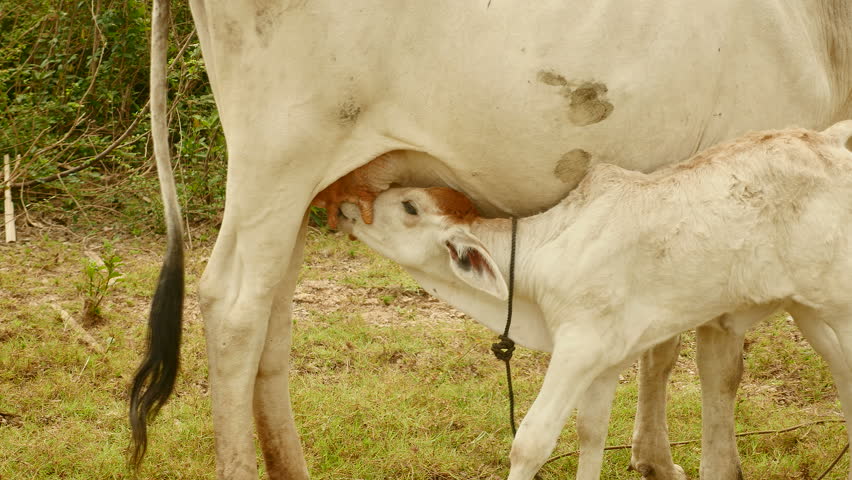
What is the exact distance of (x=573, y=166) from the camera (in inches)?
133

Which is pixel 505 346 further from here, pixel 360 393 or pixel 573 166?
pixel 360 393

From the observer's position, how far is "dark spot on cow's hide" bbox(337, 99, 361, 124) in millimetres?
3242

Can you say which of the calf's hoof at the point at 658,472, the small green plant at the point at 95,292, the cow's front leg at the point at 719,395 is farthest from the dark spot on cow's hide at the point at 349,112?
the small green plant at the point at 95,292

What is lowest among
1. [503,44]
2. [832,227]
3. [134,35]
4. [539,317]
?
[539,317]

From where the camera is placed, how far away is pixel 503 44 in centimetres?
320

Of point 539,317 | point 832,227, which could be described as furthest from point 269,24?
point 832,227

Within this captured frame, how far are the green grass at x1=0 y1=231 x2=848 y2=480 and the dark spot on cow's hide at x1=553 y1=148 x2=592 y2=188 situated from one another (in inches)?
54.8

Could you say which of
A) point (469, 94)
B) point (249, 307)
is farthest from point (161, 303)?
point (469, 94)

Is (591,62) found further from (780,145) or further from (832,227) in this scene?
(832,227)

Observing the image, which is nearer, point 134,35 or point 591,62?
point 591,62

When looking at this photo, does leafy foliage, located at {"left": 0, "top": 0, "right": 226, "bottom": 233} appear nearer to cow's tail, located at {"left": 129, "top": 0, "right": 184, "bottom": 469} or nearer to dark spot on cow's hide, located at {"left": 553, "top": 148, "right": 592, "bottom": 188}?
cow's tail, located at {"left": 129, "top": 0, "right": 184, "bottom": 469}

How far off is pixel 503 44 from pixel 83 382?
2.66 meters

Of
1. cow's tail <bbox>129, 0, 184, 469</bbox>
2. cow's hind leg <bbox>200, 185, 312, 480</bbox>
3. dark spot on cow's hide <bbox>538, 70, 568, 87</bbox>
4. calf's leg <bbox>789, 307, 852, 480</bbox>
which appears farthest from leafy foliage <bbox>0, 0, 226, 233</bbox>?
calf's leg <bbox>789, 307, 852, 480</bbox>

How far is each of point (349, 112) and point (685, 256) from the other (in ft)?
3.64
